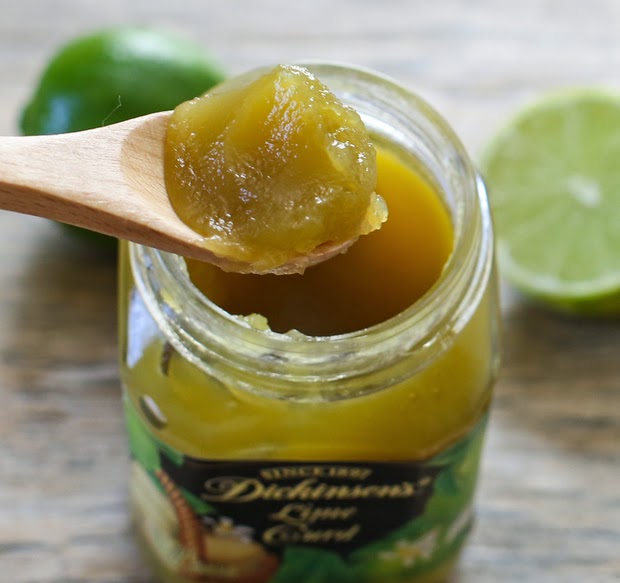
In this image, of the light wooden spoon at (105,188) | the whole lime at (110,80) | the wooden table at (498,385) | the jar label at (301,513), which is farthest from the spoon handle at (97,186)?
the wooden table at (498,385)

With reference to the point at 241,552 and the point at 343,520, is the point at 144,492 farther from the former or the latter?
the point at 343,520

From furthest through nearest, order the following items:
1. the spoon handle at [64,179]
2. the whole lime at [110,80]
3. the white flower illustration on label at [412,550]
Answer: the whole lime at [110,80] → the white flower illustration on label at [412,550] → the spoon handle at [64,179]

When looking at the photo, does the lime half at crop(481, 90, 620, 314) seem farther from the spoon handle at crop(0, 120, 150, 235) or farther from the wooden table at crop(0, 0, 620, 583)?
the spoon handle at crop(0, 120, 150, 235)

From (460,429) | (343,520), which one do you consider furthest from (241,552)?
(460,429)

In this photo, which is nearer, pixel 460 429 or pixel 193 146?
pixel 193 146

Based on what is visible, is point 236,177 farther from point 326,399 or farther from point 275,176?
point 326,399

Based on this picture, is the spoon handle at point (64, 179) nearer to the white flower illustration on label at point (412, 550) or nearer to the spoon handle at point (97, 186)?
the spoon handle at point (97, 186)

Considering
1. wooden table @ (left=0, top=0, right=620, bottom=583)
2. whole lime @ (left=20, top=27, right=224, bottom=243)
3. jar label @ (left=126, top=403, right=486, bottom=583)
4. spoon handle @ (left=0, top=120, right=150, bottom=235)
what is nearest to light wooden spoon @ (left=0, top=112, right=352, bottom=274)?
spoon handle @ (left=0, top=120, right=150, bottom=235)
